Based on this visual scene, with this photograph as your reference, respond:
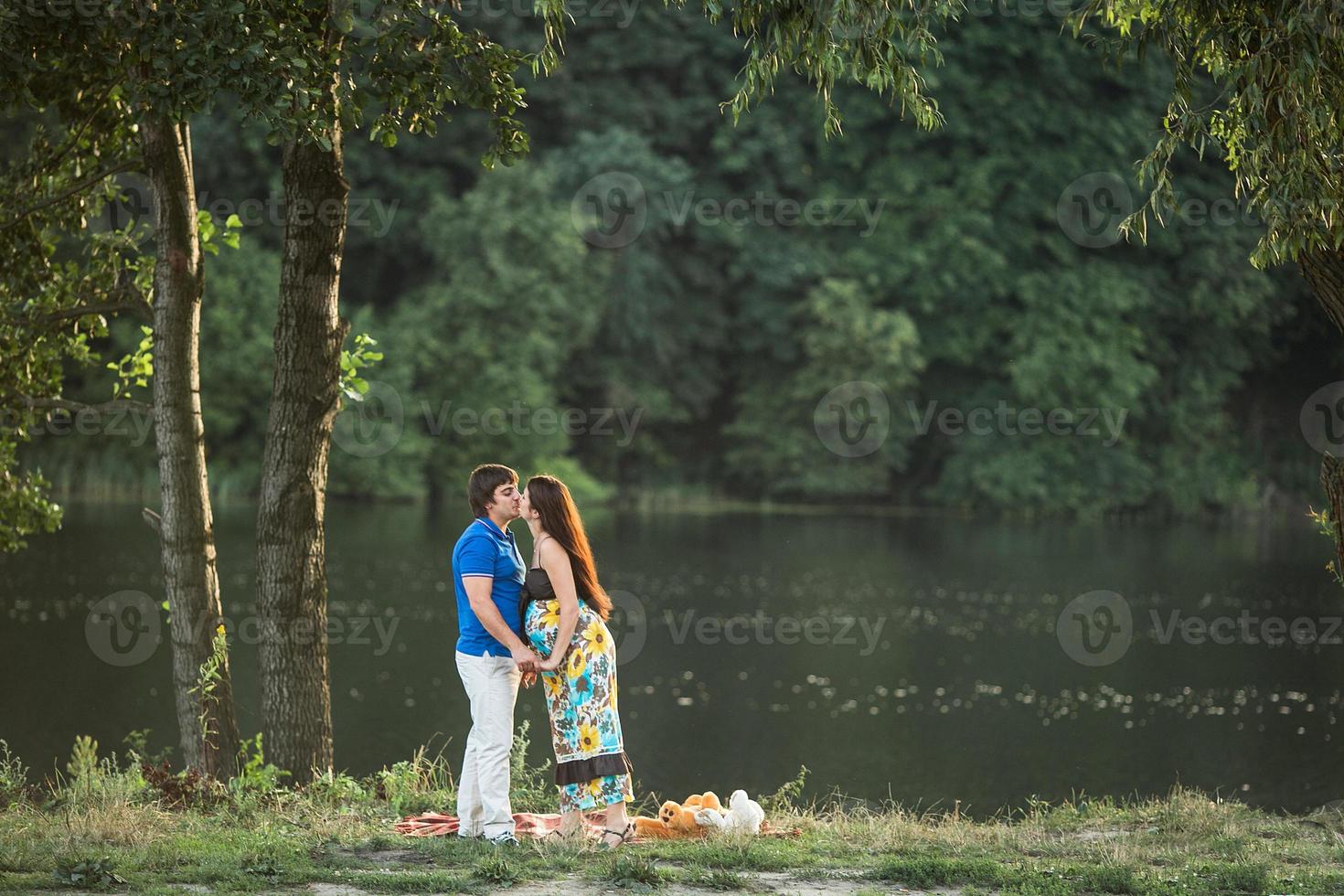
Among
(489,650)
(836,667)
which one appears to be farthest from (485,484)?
(836,667)

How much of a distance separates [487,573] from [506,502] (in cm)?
34

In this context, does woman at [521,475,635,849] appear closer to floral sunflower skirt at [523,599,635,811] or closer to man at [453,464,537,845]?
floral sunflower skirt at [523,599,635,811]

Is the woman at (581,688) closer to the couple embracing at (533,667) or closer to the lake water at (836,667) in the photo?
the couple embracing at (533,667)

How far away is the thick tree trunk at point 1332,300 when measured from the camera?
7.27 meters

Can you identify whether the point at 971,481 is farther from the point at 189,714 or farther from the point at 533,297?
the point at 189,714

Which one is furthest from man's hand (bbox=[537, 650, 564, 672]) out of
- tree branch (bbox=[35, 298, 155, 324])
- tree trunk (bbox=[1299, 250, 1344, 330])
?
tree branch (bbox=[35, 298, 155, 324])

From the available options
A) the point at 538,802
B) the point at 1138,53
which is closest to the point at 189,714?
the point at 538,802

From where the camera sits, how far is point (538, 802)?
880 centimetres

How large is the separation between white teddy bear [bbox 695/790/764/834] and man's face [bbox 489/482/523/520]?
5.94 feet

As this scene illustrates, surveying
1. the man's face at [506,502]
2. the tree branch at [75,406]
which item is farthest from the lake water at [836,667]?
the man's face at [506,502]

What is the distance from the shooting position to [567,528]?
7078 mm

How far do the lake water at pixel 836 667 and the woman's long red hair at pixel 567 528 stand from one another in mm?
4325

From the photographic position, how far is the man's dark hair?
718 cm

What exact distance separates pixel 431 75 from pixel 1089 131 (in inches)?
1694
